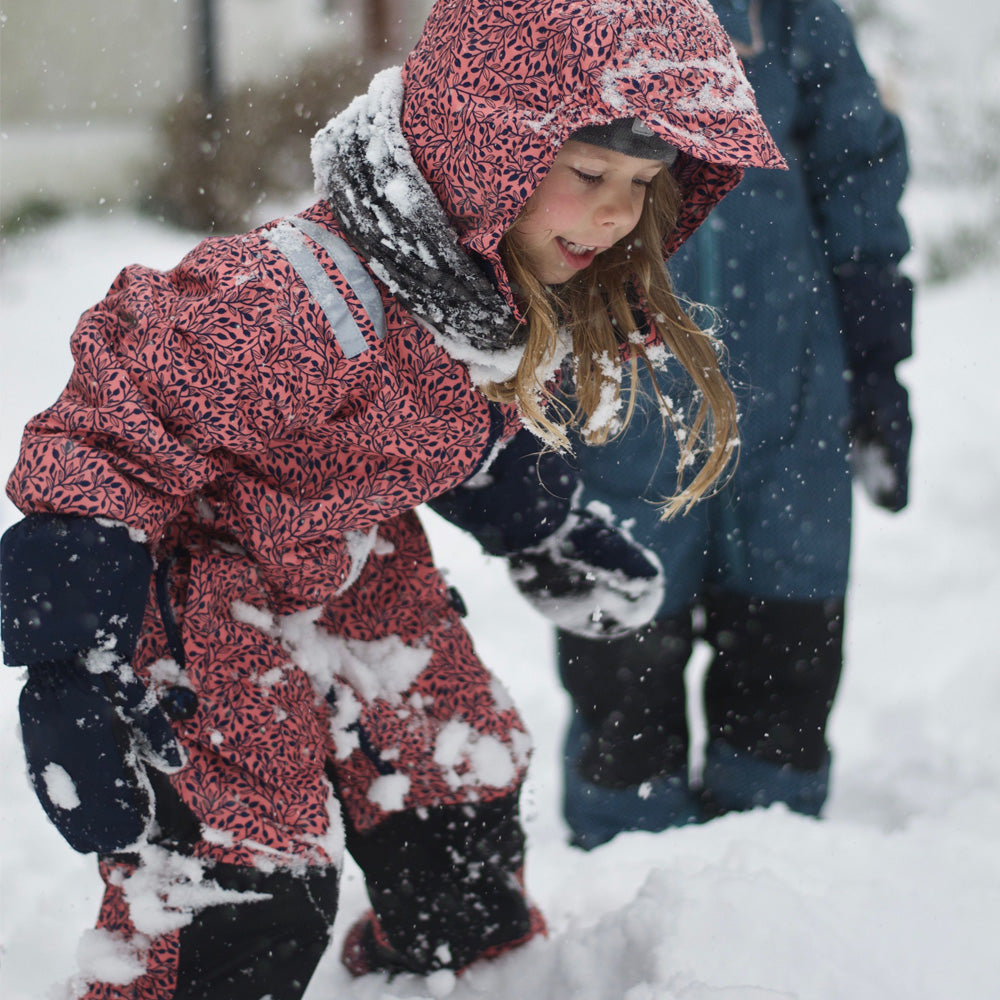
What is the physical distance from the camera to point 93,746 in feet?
2.99

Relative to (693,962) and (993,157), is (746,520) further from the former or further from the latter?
(993,157)

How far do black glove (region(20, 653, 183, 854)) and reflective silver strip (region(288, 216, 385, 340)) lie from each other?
0.36m

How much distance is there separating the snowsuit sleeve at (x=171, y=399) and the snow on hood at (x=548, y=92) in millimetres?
178

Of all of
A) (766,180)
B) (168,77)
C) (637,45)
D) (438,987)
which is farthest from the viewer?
(168,77)

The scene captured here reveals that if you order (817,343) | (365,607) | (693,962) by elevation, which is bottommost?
(693,962)

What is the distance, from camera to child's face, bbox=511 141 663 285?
955 millimetres

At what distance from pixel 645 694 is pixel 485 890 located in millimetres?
504

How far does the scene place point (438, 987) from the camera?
132 centimetres

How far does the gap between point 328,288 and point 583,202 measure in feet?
0.76

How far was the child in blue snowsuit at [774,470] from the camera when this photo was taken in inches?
56.8

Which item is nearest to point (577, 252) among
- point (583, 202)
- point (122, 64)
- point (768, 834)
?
point (583, 202)

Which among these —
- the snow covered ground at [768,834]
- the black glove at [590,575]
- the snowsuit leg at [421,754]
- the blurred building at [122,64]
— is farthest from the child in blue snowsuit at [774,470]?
the blurred building at [122,64]

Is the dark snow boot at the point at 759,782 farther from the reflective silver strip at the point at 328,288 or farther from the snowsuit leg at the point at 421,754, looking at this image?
the reflective silver strip at the point at 328,288

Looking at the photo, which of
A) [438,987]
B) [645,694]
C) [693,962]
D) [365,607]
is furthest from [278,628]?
[645,694]
